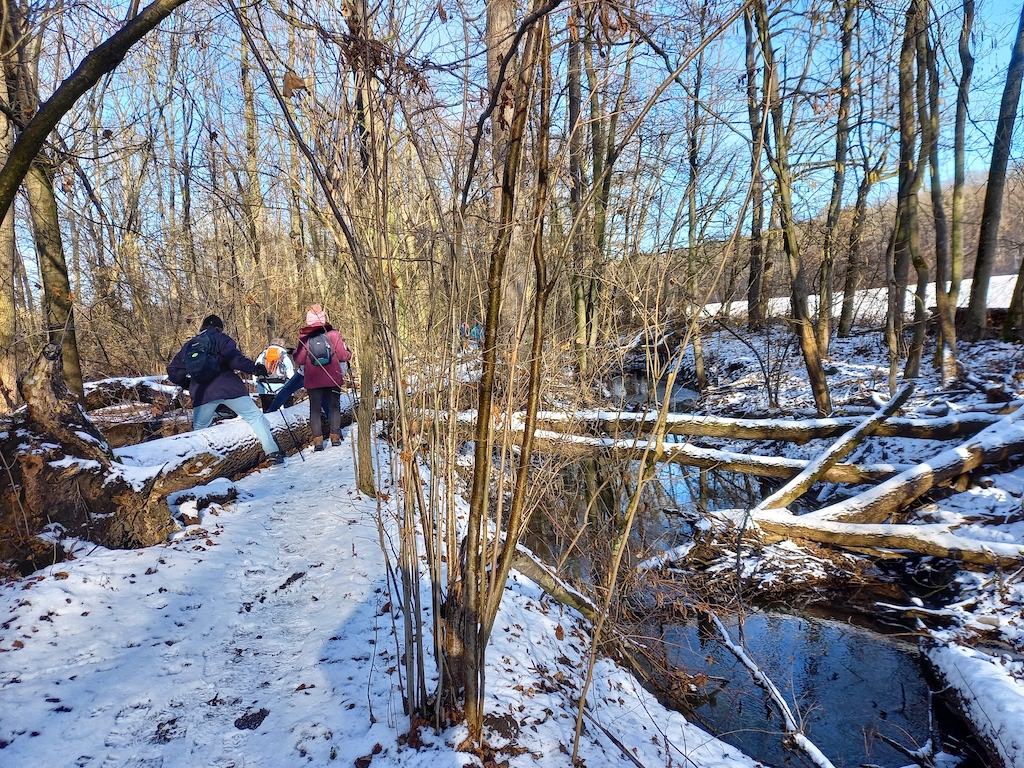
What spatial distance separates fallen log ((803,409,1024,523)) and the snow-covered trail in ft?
16.0

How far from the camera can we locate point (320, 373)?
23.2 ft

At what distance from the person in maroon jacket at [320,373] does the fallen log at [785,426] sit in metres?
2.76

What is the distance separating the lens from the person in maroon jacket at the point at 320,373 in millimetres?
6223

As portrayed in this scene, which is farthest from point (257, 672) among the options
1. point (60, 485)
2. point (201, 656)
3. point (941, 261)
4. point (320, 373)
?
point (941, 261)

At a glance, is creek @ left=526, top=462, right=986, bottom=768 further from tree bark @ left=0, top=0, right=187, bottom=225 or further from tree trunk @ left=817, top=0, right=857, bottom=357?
tree trunk @ left=817, top=0, right=857, bottom=357

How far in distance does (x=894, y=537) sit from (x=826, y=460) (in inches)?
47.3

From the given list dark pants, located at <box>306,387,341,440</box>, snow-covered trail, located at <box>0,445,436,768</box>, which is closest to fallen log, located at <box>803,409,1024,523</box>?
snow-covered trail, located at <box>0,445,436,768</box>

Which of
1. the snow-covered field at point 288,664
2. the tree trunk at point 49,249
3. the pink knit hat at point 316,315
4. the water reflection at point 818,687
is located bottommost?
the water reflection at point 818,687

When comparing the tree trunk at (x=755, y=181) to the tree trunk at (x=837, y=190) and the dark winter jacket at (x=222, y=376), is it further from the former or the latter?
the dark winter jacket at (x=222, y=376)

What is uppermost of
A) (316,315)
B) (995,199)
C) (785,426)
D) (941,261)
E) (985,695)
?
(995,199)

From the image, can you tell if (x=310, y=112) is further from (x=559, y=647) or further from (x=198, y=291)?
(x=198, y=291)

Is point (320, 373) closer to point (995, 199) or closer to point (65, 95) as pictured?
point (65, 95)

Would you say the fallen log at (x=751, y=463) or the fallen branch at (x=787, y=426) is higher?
the fallen branch at (x=787, y=426)

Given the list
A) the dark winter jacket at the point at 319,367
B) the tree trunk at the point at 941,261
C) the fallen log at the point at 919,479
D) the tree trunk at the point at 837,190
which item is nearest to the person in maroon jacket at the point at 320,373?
the dark winter jacket at the point at 319,367
